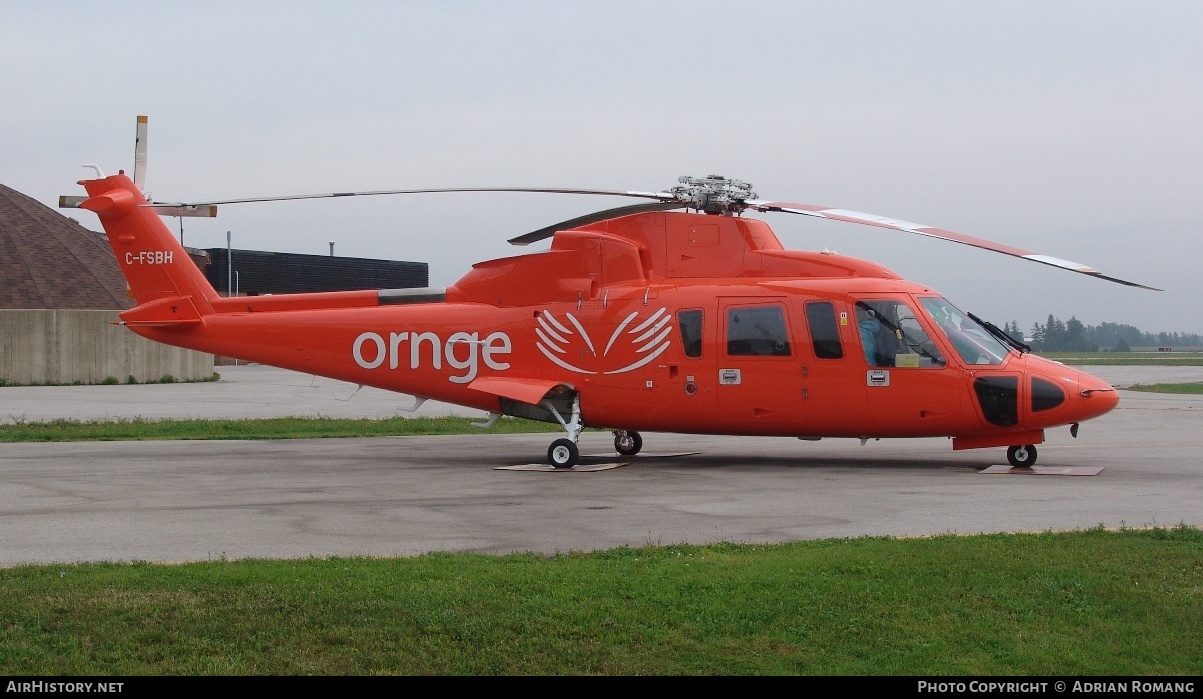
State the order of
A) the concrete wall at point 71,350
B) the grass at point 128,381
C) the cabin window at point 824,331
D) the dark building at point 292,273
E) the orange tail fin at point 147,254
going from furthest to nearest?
the dark building at point 292,273 < the concrete wall at point 71,350 < the grass at point 128,381 < the orange tail fin at point 147,254 < the cabin window at point 824,331

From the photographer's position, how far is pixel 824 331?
1556 cm

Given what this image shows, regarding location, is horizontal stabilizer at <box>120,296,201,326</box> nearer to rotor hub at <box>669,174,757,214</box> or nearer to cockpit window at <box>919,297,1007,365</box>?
rotor hub at <box>669,174,757,214</box>

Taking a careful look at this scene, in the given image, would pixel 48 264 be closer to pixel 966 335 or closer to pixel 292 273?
pixel 292 273

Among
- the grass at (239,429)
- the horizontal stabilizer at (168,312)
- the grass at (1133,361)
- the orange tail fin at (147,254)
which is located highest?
the orange tail fin at (147,254)

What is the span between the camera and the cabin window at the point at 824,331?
15.5m

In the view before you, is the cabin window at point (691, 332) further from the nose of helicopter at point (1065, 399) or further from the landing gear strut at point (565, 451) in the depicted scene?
the nose of helicopter at point (1065, 399)

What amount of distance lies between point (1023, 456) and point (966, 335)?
6.14 feet

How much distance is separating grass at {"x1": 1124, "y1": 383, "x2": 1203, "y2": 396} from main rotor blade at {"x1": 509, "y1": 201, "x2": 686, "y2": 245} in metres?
28.8

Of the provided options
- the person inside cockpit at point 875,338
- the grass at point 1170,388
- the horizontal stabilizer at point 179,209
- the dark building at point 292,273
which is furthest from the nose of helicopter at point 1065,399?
the dark building at point 292,273

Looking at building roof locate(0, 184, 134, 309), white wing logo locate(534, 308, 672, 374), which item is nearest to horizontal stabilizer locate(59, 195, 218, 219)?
white wing logo locate(534, 308, 672, 374)

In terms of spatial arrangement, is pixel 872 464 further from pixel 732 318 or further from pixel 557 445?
pixel 557 445

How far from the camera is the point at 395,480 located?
14891 mm

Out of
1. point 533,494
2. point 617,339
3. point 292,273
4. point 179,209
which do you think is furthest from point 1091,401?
point 292,273

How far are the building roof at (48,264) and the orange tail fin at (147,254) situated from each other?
4084cm
